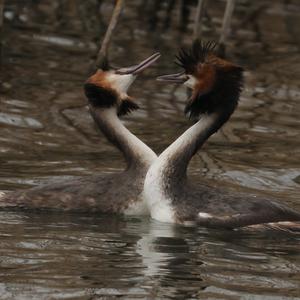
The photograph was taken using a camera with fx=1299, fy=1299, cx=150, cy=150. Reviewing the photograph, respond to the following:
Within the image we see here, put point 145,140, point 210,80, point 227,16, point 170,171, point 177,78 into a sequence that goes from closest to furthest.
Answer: point 170,171 < point 210,80 < point 177,78 < point 145,140 < point 227,16

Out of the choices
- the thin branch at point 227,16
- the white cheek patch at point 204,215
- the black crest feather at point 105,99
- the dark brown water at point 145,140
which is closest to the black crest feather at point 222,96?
the black crest feather at point 105,99

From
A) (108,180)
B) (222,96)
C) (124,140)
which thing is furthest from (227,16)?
(108,180)

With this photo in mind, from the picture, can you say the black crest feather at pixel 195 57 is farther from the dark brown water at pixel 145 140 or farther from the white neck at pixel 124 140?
the dark brown water at pixel 145 140

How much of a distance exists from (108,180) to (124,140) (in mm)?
478

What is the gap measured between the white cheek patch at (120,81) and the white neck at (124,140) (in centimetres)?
17

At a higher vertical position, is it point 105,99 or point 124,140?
point 105,99

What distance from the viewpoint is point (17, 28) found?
19.4m

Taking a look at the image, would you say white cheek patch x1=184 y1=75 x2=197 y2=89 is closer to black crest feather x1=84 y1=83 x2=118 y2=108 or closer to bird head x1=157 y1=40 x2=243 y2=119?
bird head x1=157 y1=40 x2=243 y2=119

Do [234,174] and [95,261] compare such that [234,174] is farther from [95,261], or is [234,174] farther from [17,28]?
[17,28]

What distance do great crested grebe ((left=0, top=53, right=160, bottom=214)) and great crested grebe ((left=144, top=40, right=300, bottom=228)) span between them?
25 centimetres

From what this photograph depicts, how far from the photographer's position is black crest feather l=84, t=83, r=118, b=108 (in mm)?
10961

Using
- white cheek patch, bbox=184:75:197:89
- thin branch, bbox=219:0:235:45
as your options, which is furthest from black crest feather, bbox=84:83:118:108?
thin branch, bbox=219:0:235:45

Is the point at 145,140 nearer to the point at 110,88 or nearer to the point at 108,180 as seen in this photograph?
the point at 110,88

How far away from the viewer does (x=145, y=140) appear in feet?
44.3
